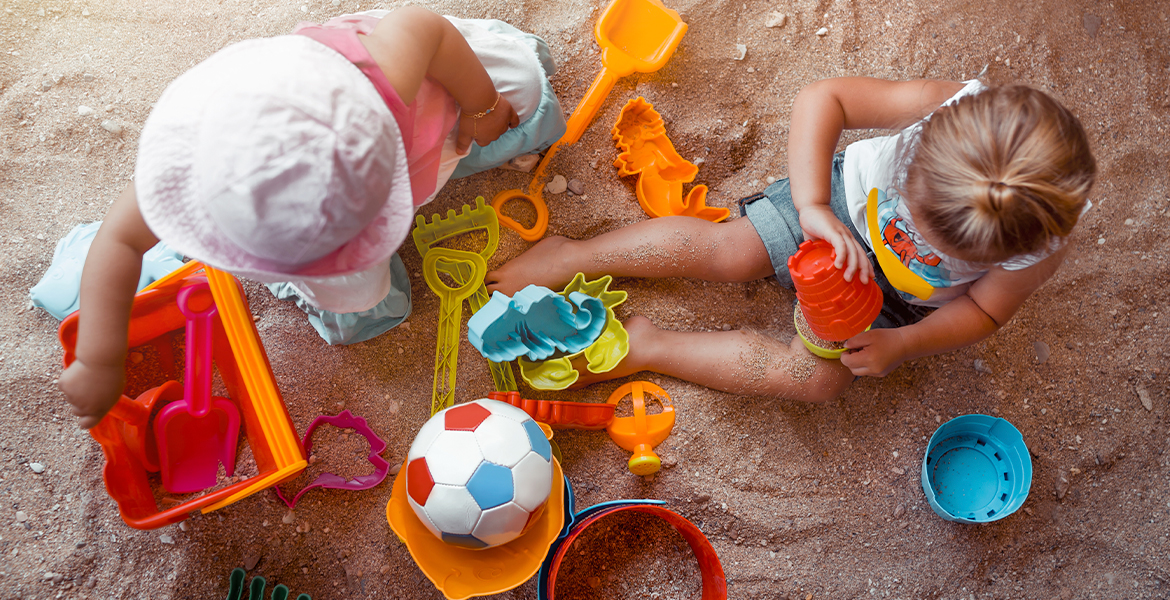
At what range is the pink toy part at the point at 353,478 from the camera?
1054 mm

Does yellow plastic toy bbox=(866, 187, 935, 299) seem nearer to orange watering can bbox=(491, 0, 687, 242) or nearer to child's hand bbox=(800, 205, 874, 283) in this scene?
child's hand bbox=(800, 205, 874, 283)

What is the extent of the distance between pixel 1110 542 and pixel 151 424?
5.06 feet

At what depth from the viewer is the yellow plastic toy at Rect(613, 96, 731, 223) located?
3.82 ft

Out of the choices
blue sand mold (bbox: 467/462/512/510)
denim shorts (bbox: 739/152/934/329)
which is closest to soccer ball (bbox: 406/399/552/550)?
blue sand mold (bbox: 467/462/512/510)

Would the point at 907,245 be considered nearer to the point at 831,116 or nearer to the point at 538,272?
the point at 831,116

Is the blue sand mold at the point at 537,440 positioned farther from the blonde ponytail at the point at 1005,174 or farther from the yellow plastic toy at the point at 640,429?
the blonde ponytail at the point at 1005,174

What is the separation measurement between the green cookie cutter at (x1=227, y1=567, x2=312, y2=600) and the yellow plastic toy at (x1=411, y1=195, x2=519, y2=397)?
0.42 metres

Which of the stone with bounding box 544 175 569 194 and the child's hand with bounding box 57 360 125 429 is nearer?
the child's hand with bounding box 57 360 125 429

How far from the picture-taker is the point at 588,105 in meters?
1.15

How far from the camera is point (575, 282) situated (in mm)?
1093

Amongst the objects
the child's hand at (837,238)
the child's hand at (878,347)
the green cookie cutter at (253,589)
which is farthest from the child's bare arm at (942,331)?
the green cookie cutter at (253,589)

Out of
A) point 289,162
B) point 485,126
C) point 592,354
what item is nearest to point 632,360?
point 592,354

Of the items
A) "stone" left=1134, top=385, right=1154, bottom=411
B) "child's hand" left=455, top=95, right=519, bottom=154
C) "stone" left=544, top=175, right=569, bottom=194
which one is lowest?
"stone" left=1134, top=385, right=1154, bottom=411

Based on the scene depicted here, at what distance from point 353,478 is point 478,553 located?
0.25 metres
